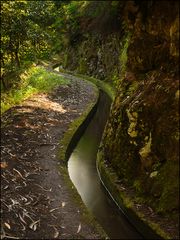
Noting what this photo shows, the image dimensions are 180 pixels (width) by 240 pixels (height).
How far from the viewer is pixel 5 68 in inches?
878

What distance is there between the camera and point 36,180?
13031 millimetres

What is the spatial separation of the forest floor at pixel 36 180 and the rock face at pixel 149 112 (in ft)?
6.45

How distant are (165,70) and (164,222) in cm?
466

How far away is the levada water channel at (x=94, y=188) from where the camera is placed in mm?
12157

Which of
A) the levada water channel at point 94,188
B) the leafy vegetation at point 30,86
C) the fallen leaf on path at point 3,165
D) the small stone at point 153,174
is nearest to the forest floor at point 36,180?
the fallen leaf on path at point 3,165

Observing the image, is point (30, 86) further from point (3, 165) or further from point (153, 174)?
point (153, 174)

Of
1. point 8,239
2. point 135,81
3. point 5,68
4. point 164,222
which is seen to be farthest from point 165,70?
point 5,68

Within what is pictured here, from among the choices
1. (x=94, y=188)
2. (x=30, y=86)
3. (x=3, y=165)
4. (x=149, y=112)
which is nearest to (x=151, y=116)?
(x=149, y=112)

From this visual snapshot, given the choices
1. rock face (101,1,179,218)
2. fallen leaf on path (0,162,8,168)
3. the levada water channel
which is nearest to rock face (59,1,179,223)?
rock face (101,1,179,218)

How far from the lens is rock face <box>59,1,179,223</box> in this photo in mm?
11617

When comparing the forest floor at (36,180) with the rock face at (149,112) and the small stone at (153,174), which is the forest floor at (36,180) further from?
the small stone at (153,174)

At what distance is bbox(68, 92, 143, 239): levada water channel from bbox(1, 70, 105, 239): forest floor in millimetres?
944

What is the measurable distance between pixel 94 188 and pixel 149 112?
363 centimetres

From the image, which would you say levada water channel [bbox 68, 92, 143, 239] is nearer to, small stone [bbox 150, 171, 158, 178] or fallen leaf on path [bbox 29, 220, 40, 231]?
small stone [bbox 150, 171, 158, 178]
